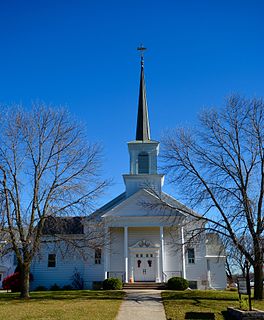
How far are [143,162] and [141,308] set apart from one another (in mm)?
18717

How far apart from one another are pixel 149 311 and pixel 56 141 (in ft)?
35.2

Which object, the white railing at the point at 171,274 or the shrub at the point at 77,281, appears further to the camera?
the shrub at the point at 77,281

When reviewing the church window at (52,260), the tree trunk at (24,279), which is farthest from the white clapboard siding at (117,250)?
the tree trunk at (24,279)

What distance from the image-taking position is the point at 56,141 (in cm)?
2231

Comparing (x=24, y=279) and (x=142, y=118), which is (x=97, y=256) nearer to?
(x=24, y=279)

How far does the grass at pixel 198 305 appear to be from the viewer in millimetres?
15164


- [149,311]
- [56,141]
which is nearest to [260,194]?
[149,311]

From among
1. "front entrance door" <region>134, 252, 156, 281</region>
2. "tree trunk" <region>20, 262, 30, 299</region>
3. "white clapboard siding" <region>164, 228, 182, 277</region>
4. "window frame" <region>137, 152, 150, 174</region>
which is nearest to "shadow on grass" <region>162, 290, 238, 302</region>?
"tree trunk" <region>20, 262, 30, 299</region>

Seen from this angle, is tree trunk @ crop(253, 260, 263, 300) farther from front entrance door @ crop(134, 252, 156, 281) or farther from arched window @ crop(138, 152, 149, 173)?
arched window @ crop(138, 152, 149, 173)

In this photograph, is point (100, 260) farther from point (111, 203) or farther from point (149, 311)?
point (149, 311)

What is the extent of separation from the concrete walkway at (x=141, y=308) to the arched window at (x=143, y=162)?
558 inches

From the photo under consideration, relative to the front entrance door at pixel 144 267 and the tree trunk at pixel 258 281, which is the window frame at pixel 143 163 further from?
the tree trunk at pixel 258 281

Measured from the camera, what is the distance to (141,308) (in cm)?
1752

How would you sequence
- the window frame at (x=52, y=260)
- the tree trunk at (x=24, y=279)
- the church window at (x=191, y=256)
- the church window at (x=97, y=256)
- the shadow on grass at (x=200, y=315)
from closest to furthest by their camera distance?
the shadow on grass at (x=200, y=315)
the tree trunk at (x=24, y=279)
the church window at (x=191, y=256)
the church window at (x=97, y=256)
the window frame at (x=52, y=260)
